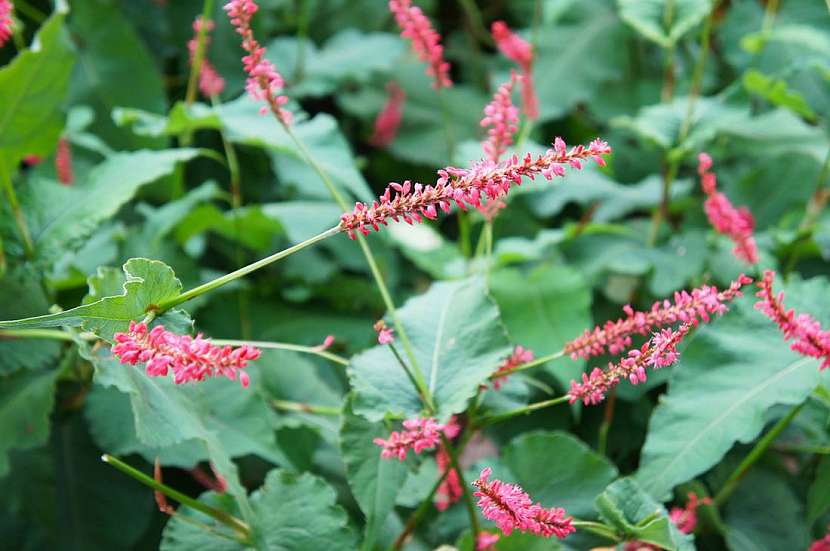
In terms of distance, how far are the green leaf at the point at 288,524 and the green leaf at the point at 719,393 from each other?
28cm

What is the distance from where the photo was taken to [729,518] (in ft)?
3.10

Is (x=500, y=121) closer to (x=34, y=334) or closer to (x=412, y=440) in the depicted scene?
(x=412, y=440)

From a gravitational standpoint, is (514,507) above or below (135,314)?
below

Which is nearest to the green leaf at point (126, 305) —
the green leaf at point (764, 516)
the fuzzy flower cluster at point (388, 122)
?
the green leaf at point (764, 516)

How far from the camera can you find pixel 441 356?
2.46 feet

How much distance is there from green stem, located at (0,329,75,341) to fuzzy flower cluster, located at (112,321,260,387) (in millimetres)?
200

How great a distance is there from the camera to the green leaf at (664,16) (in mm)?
1111

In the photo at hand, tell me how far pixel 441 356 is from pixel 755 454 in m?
0.33

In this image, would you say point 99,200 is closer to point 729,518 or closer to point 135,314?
point 135,314

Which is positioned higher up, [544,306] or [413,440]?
[544,306]

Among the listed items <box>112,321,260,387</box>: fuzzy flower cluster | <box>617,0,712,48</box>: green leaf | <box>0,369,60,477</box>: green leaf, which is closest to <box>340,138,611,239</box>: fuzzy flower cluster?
<box>112,321,260,387</box>: fuzzy flower cluster

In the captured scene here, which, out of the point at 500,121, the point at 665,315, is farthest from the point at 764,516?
the point at 500,121

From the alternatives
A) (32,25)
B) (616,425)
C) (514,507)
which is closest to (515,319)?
(616,425)

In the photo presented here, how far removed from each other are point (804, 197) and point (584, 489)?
68 centimetres
